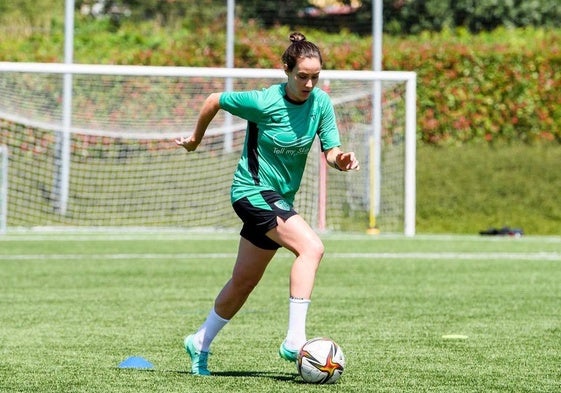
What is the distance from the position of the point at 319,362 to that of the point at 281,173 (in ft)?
3.30

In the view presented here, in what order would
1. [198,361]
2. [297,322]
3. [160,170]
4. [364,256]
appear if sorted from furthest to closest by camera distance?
[160,170], [364,256], [198,361], [297,322]

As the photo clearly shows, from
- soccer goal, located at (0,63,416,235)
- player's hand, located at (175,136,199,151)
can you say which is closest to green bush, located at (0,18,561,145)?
soccer goal, located at (0,63,416,235)

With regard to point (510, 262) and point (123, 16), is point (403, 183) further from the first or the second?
point (123, 16)

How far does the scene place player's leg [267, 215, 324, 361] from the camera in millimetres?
5727

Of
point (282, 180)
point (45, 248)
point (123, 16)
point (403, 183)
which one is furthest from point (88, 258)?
point (123, 16)

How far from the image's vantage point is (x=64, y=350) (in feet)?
22.9

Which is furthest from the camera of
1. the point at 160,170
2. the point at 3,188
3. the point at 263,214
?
the point at 160,170

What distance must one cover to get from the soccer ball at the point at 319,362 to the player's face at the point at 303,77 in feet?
4.06

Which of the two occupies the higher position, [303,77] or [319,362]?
[303,77]

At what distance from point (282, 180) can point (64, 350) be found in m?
1.90

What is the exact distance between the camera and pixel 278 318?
345 inches

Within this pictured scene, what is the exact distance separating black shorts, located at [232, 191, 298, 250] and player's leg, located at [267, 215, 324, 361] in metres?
0.04

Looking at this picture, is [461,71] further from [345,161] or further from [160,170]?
[345,161]

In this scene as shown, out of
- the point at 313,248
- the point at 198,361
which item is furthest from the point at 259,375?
the point at 313,248
